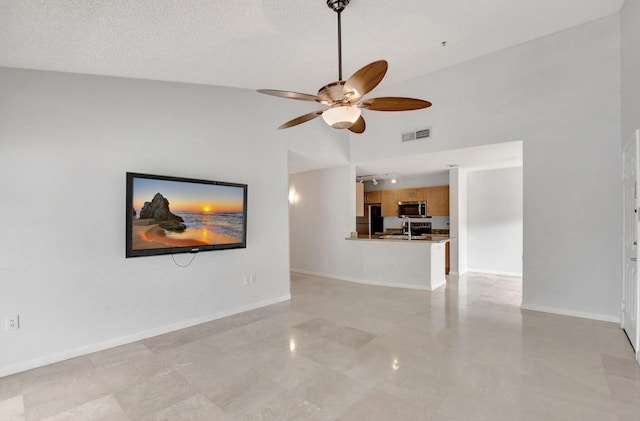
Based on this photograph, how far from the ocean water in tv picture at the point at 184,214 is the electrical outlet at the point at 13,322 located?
107cm

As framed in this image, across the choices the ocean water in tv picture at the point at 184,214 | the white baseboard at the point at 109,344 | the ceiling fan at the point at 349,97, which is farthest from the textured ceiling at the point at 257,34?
the white baseboard at the point at 109,344

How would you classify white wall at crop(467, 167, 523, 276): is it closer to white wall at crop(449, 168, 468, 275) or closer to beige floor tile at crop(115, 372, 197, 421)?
white wall at crop(449, 168, 468, 275)

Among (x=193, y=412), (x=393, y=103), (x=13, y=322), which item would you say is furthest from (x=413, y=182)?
(x=13, y=322)

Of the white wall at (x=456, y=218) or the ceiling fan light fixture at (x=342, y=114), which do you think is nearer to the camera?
the ceiling fan light fixture at (x=342, y=114)

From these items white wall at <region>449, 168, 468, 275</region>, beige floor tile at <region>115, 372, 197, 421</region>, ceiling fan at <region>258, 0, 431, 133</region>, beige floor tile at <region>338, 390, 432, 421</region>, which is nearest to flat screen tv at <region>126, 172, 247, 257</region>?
beige floor tile at <region>115, 372, 197, 421</region>

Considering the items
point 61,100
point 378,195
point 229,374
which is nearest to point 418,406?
point 229,374

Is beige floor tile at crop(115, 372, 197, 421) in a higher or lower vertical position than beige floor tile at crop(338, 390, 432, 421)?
lower

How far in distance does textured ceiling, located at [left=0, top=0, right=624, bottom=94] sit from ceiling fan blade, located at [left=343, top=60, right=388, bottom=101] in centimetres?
101

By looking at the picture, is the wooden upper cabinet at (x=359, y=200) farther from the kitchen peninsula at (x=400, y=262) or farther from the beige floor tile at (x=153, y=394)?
the beige floor tile at (x=153, y=394)

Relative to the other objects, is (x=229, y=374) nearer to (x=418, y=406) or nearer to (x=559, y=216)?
(x=418, y=406)

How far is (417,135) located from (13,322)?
5.64 m

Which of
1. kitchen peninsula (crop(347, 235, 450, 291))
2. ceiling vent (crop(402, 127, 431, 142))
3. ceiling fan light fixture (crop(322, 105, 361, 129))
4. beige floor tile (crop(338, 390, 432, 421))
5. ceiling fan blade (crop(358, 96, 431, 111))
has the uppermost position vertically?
ceiling vent (crop(402, 127, 431, 142))

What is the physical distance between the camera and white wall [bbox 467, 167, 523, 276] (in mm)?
6910

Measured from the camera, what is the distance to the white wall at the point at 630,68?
3.16m
